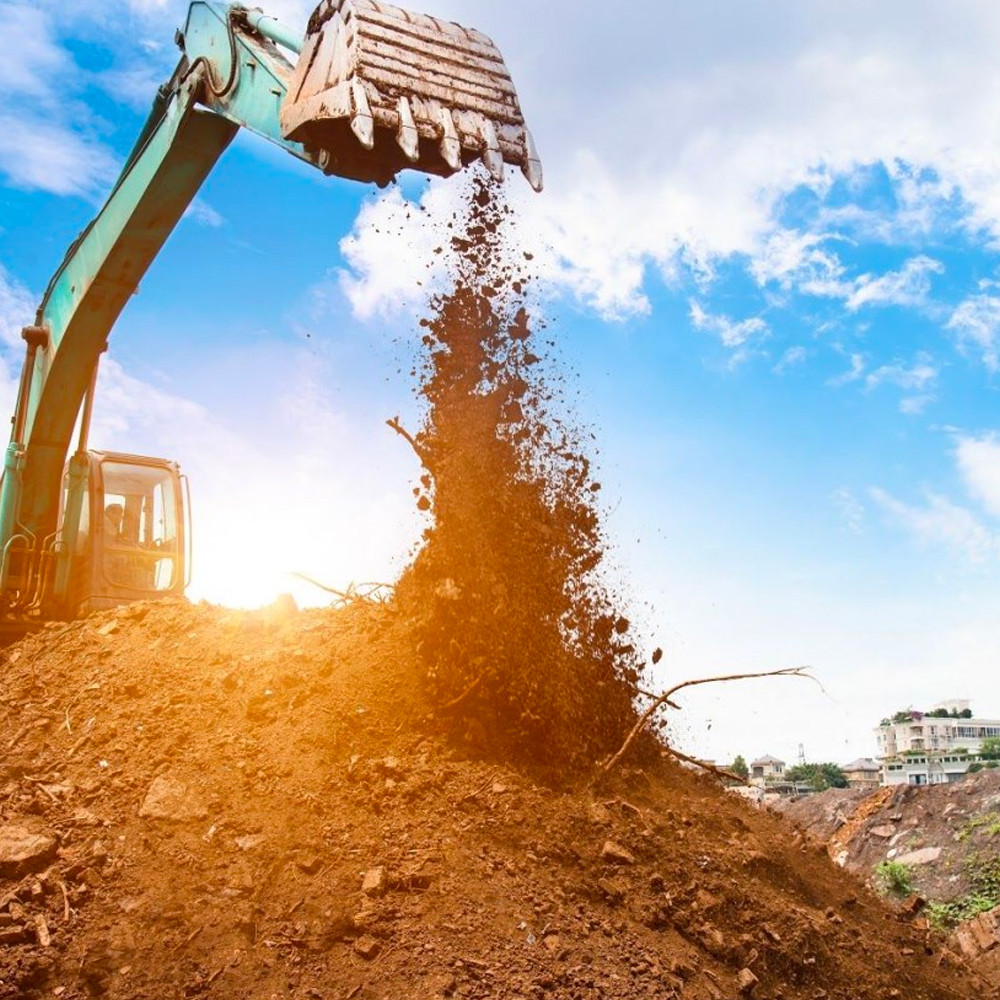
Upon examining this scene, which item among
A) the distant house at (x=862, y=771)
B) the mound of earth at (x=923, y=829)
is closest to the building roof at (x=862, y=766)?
the distant house at (x=862, y=771)

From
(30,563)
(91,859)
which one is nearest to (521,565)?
(91,859)

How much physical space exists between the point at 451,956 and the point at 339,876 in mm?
662

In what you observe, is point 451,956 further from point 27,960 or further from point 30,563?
point 30,563

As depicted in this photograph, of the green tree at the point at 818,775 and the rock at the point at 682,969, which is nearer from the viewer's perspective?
the rock at the point at 682,969

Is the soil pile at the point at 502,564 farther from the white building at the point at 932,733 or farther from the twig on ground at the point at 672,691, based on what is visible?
the white building at the point at 932,733

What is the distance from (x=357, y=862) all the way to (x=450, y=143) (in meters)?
3.39

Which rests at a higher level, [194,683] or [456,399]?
[456,399]

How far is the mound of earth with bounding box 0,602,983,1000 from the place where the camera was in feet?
13.1

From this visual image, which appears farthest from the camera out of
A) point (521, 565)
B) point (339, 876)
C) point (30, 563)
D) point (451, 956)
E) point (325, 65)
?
point (30, 563)

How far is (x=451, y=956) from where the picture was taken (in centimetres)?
393

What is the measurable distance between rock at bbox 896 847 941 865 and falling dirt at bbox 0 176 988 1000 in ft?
20.3

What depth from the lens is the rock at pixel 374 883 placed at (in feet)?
13.8

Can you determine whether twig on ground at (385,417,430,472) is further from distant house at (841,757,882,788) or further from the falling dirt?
distant house at (841,757,882,788)

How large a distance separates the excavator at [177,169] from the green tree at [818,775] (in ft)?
124
